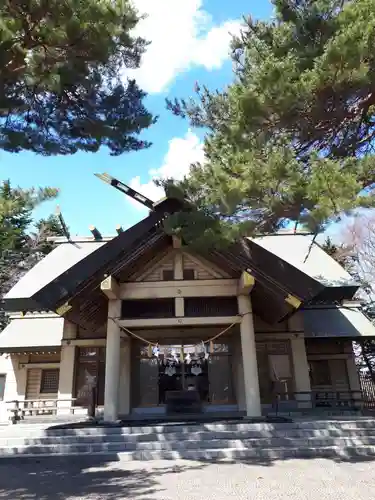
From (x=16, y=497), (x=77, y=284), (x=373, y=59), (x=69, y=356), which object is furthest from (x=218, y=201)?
(x=69, y=356)

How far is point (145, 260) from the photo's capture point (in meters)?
10.5

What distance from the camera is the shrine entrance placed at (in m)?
11.5

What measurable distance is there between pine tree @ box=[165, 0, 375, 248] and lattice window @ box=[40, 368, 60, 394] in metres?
7.30

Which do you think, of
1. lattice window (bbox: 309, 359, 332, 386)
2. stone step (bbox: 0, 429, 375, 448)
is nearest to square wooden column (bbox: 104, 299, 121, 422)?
stone step (bbox: 0, 429, 375, 448)

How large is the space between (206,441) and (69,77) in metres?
6.56

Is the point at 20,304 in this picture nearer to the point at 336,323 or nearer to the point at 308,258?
the point at 308,258

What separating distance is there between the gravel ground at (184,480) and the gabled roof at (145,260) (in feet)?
12.0

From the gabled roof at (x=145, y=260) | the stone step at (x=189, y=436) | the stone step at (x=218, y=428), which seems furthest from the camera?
the gabled roof at (x=145, y=260)

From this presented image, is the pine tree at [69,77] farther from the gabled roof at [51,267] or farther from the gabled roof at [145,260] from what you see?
the gabled roof at [51,267]

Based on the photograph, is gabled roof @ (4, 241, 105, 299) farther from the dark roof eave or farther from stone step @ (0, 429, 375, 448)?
stone step @ (0, 429, 375, 448)

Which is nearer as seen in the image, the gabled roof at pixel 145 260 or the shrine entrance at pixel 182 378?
the gabled roof at pixel 145 260

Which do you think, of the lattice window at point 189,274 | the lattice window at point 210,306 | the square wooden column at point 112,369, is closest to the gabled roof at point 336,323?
the lattice window at point 210,306

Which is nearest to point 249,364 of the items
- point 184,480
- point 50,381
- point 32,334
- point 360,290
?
point 184,480

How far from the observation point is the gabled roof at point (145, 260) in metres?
9.08
